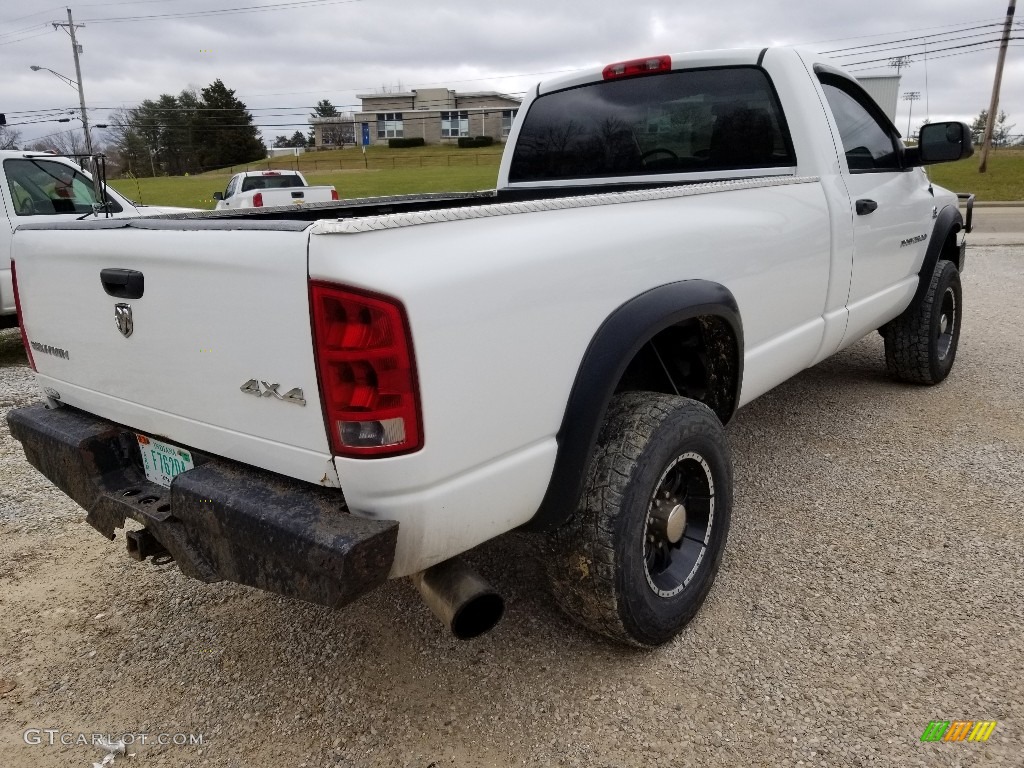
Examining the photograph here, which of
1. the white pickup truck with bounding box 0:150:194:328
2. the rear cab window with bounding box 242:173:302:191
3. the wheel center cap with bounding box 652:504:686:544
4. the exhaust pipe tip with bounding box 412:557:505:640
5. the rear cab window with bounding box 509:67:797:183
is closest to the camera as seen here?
the exhaust pipe tip with bounding box 412:557:505:640

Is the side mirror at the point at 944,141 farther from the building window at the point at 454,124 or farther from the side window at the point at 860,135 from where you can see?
the building window at the point at 454,124

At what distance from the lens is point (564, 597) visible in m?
2.35

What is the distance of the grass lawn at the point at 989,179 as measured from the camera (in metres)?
25.5

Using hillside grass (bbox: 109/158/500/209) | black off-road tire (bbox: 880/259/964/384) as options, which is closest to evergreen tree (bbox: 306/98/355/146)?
hillside grass (bbox: 109/158/500/209)

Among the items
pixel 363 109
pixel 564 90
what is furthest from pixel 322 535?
pixel 363 109

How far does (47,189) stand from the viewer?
7438 millimetres

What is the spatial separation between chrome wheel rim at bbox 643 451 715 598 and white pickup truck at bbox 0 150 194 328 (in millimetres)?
5436

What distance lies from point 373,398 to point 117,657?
1.68 meters

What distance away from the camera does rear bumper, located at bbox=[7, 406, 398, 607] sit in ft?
5.60

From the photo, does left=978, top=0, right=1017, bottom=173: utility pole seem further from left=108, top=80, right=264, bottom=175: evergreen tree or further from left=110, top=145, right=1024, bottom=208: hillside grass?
left=108, top=80, right=264, bottom=175: evergreen tree

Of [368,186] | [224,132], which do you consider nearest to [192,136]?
[224,132]

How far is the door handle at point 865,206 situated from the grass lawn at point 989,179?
22975 mm

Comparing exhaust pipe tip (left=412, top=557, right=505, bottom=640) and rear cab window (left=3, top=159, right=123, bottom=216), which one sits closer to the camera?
exhaust pipe tip (left=412, top=557, right=505, bottom=640)

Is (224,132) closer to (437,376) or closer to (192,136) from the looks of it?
(192,136)
